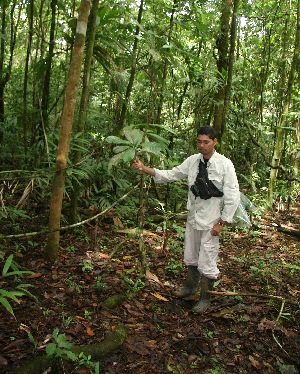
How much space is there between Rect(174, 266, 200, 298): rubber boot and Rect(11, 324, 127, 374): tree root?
1.04 meters

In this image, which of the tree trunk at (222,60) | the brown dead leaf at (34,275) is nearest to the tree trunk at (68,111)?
A: the brown dead leaf at (34,275)

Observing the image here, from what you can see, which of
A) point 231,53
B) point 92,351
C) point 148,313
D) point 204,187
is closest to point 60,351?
point 92,351

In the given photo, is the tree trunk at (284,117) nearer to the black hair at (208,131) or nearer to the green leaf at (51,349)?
the black hair at (208,131)

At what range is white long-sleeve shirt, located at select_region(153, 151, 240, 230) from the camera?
140 inches

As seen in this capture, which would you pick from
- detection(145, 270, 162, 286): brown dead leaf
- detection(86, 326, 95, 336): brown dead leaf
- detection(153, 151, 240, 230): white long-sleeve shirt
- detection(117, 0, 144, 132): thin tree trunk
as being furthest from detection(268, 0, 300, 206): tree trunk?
detection(86, 326, 95, 336): brown dead leaf

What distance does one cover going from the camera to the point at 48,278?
3.59 meters

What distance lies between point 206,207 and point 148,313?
1.23m

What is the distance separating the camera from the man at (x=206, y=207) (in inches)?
141

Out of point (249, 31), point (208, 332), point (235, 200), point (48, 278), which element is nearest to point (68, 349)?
point (48, 278)

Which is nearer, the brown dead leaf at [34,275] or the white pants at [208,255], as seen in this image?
the brown dead leaf at [34,275]

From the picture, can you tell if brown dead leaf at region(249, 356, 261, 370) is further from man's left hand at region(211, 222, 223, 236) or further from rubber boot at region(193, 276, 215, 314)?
man's left hand at region(211, 222, 223, 236)

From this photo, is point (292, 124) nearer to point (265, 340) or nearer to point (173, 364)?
point (265, 340)

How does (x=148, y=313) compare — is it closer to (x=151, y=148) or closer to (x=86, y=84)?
(x=151, y=148)

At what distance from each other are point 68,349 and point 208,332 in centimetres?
143
